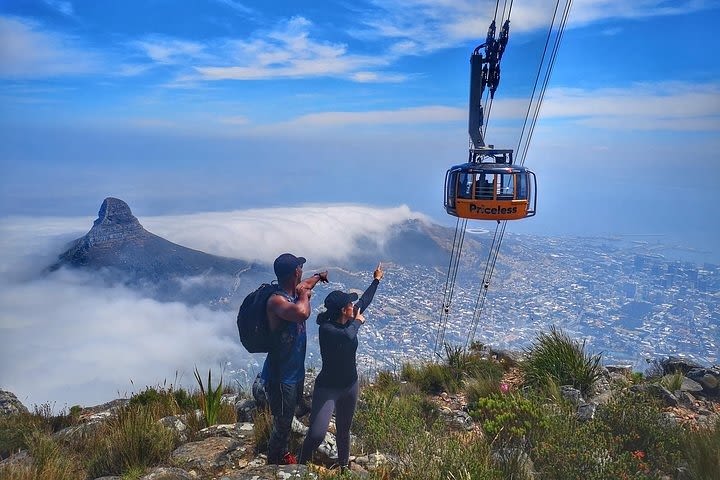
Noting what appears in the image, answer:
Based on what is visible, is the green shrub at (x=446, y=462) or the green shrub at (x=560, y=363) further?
the green shrub at (x=560, y=363)

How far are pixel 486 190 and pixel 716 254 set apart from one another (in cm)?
22086

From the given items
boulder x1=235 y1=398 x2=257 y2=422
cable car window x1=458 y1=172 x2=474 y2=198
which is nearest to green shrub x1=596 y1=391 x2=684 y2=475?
boulder x1=235 y1=398 x2=257 y2=422

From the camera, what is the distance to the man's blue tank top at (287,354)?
6594 millimetres

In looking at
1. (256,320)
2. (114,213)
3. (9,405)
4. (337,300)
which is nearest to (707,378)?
(337,300)

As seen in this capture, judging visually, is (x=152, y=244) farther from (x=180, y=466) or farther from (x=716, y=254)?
(x=716, y=254)

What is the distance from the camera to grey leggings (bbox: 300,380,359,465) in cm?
673

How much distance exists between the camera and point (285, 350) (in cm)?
666

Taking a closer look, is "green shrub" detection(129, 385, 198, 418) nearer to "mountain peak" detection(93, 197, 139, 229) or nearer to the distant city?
the distant city

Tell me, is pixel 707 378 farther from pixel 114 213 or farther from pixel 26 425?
pixel 114 213

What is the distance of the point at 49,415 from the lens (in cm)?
1123

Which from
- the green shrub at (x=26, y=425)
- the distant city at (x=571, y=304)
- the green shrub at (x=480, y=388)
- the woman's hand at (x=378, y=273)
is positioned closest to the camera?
the woman's hand at (x=378, y=273)

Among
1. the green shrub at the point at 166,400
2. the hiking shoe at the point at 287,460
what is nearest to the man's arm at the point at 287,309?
the hiking shoe at the point at 287,460

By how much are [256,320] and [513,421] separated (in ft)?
12.5

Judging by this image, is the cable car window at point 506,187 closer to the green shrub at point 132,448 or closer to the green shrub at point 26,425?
the green shrub at point 132,448
